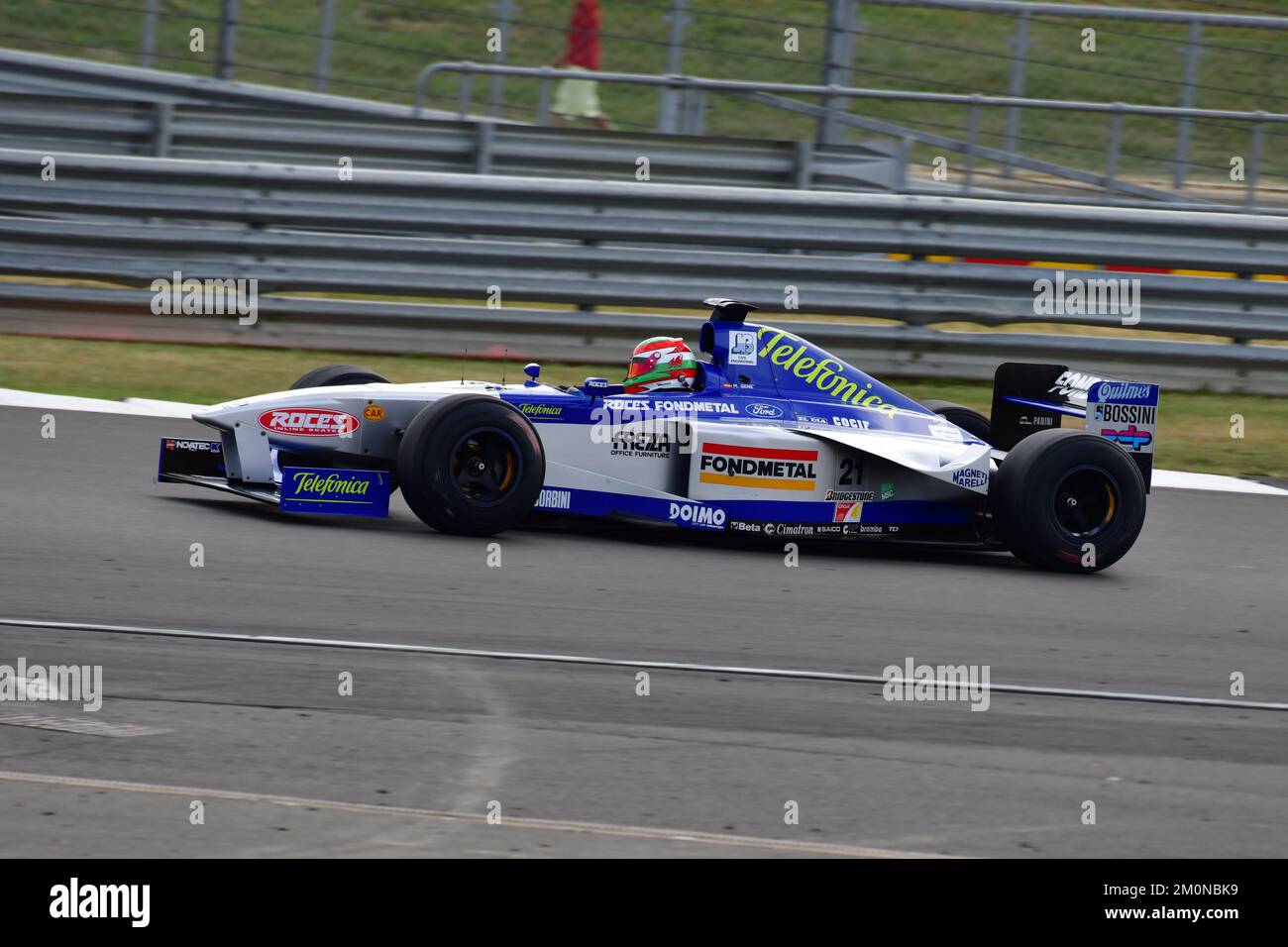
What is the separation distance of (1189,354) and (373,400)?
7191 millimetres

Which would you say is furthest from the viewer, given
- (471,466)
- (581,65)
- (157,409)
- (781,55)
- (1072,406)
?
(581,65)

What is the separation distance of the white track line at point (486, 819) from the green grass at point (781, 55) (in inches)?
410

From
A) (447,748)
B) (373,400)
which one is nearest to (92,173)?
(373,400)

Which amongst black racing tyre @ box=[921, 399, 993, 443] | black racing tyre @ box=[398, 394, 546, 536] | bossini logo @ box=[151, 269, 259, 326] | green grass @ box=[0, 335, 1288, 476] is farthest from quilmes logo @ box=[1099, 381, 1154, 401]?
bossini logo @ box=[151, 269, 259, 326]

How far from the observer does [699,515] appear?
8.34 metres

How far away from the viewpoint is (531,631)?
261 inches

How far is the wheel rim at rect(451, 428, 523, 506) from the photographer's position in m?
7.90

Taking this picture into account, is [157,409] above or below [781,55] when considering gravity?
below

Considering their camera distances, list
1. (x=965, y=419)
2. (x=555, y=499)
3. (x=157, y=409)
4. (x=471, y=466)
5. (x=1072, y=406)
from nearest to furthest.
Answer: (x=471, y=466), (x=555, y=499), (x=1072, y=406), (x=965, y=419), (x=157, y=409)

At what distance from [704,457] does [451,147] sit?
254 inches

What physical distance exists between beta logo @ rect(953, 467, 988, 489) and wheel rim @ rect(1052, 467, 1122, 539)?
0.38m

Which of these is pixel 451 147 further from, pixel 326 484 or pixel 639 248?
pixel 326 484

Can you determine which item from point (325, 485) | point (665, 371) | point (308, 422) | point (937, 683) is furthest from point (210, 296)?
point (937, 683)

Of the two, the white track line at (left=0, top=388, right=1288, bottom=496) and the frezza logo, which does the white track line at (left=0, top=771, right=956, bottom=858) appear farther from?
the white track line at (left=0, top=388, right=1288, bottom=496)
